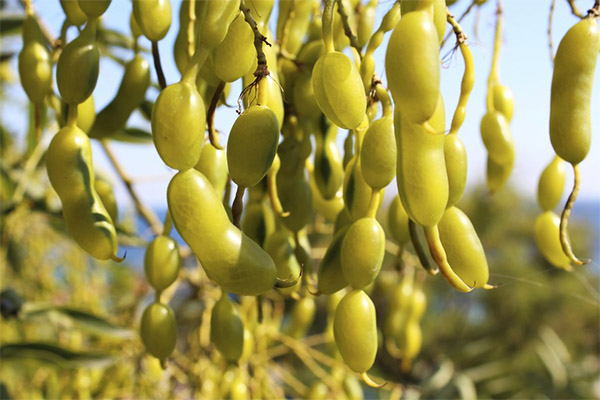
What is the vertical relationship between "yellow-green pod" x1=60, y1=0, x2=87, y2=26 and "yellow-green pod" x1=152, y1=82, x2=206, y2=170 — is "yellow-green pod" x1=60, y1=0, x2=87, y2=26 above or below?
above

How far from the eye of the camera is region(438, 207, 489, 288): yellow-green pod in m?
0.27

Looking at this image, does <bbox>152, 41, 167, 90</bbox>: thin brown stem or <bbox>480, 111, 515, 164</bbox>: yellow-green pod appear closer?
<bbox>152, 41, 167, 90</bbox>: thin brown stem

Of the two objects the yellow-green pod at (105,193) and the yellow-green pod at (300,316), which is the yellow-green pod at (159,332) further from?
the yellow-green pod at (300,316)

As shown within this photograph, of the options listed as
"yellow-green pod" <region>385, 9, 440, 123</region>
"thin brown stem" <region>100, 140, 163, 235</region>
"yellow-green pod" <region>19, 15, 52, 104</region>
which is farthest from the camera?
"thin brown stem" <region>100, 140, 163, 235</region>

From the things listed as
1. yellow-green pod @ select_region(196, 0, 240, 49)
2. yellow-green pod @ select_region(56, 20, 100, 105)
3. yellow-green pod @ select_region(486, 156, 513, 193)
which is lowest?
yellow-green pod @ select_region(486, 156, 513, 193)

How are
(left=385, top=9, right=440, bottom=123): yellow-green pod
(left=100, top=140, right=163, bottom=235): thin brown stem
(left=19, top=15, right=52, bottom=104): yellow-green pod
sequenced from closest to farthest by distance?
1. (left=385, top=9, right=440, bottom=123): yellow-green pod
2. (left=19, top=15, right=52, bottom=104): yellow-green pod
3. (left=100, top=140, right=163, bottom=235): thin brown stem

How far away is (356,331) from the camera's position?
27 cm

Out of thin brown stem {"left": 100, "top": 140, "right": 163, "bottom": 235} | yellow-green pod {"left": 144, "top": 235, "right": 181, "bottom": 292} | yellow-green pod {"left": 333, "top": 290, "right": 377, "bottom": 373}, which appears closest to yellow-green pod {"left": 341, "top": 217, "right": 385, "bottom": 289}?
yellow-green pod {"left": 333, "top": 290, "right": 377, "bottom": 373}

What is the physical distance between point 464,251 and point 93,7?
0.20 m

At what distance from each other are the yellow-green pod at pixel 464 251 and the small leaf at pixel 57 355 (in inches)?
18.8

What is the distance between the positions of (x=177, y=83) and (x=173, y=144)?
2 cm

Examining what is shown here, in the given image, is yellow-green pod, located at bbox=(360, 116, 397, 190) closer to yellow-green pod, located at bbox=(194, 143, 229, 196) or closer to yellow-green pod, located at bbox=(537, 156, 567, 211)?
yellow-green pod, located at bbox=(194, 143, 229, 196)

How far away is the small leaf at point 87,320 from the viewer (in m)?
0.66

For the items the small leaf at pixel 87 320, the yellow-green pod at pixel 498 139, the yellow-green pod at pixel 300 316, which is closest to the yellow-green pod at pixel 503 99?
the yellow-green pod at pixel 498 139
